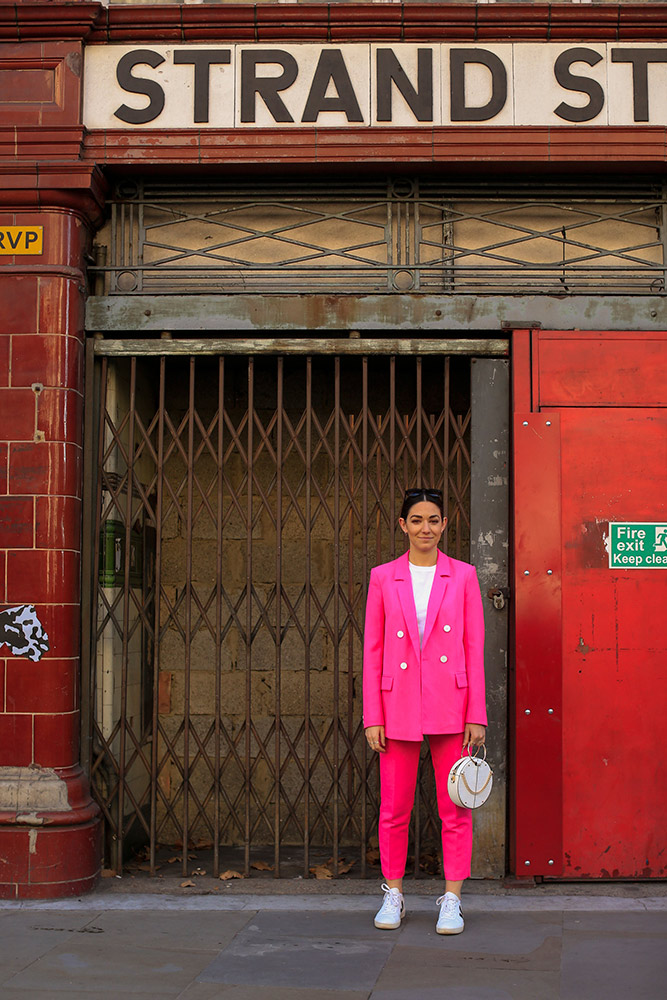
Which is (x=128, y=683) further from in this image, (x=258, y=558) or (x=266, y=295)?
(x=266, y=295)

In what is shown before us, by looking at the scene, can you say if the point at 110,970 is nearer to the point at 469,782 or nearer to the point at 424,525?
the point at 469,782

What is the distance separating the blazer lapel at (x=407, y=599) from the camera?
5246 mm

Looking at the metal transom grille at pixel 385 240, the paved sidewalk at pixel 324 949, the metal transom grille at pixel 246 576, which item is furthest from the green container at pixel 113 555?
the paved sidewalk at pixel 324 949

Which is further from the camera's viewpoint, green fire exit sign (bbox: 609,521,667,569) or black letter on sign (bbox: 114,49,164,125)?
black letter on sign (bbox: 114,49,164,125)

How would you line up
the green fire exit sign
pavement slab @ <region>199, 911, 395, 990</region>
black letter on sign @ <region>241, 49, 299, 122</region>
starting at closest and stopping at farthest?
pavement slab @ <region>199, 911, 395, 990</region>
the green fire exit sign
black letter on sign @ <region>241, 49, 299, 122</region>

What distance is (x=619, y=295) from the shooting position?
6.34 m

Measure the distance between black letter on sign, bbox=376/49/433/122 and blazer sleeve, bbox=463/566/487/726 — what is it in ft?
8.81

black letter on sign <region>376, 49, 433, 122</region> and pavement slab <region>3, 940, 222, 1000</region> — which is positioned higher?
black letter on sign <region>376, 49, 433, 122</region>

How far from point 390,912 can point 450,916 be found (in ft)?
0.95

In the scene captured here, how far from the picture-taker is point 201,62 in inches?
248

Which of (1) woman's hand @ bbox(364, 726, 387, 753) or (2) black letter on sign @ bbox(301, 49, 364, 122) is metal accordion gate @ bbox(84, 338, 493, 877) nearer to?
(1) woman's hand @ bbox(364, 726, 387, 753)

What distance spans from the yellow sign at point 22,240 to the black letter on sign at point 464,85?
7.93 ft

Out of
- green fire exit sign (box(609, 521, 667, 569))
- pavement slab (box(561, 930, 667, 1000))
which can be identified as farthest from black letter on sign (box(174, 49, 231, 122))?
pavement slab (box(561, 930, 667, 1000))

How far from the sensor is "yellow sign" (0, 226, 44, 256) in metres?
6.16
